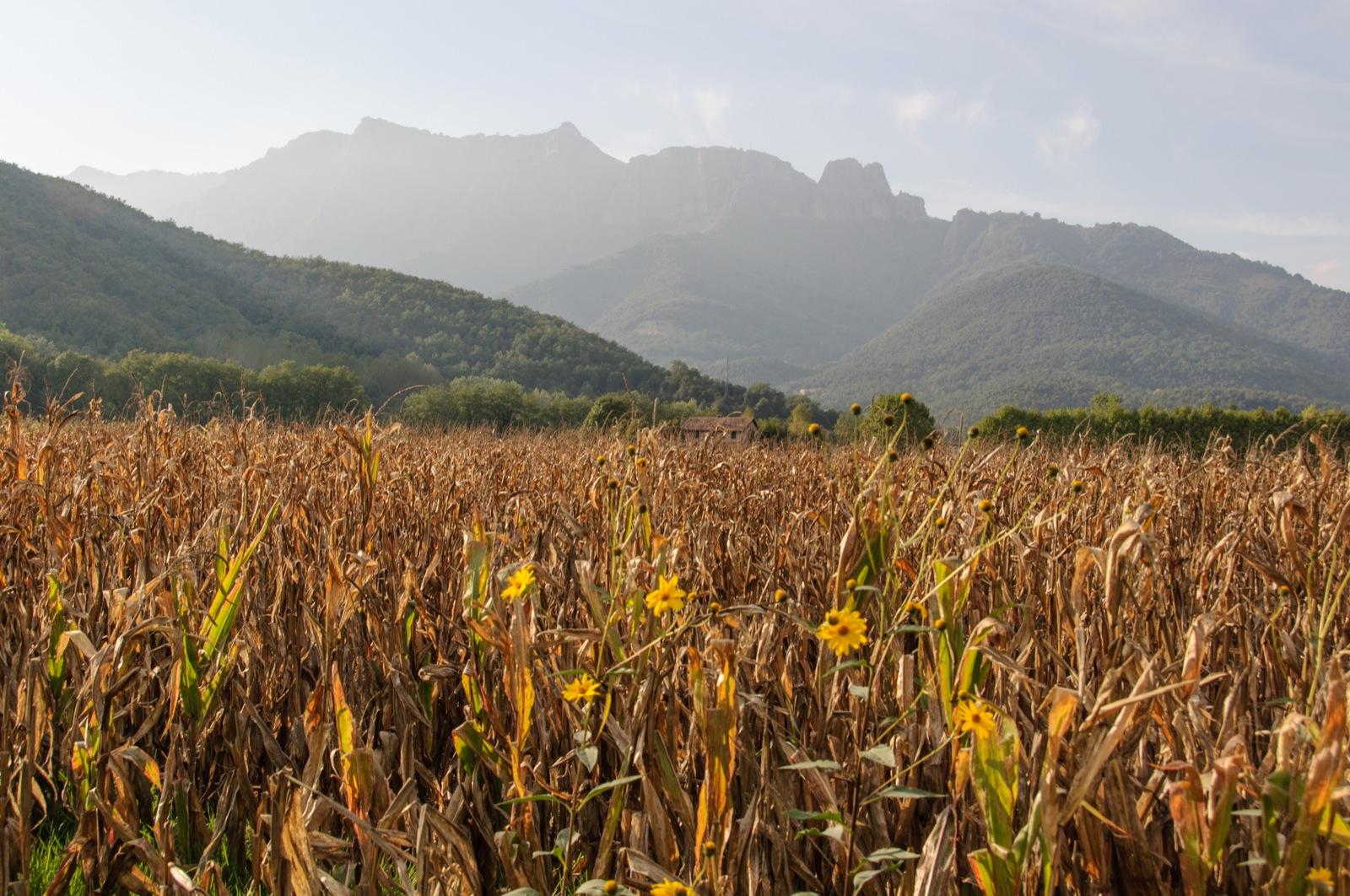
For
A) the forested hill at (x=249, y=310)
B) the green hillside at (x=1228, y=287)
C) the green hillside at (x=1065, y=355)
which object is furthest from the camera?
the green hillside at (x=1228, y=287)

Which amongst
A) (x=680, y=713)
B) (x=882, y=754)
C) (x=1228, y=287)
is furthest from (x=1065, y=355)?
(x=882, y=754)

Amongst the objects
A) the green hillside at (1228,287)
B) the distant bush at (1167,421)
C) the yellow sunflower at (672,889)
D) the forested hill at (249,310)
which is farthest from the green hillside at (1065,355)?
the yellow sunflower at (672,889)

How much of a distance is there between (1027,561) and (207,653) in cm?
203

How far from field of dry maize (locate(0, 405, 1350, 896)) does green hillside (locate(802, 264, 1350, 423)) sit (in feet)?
270

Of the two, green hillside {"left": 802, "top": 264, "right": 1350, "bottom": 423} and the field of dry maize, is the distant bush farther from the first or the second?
green hillside {"left": 802, "top": 264, "right": 1350, "bottom": 423}

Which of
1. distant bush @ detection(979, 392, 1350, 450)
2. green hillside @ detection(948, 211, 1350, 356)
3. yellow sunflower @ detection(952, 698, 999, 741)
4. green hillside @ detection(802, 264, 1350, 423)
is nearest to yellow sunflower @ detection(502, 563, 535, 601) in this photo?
yellow sunflower @ detection(952, 698, 999, 741)

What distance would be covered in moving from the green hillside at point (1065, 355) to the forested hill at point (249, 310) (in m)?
41.1

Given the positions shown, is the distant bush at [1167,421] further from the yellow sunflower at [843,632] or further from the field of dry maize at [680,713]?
the yellow sunflower at [843,632]

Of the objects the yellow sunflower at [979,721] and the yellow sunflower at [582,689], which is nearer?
the yellow sunflower at [979,721]

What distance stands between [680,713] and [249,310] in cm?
5661

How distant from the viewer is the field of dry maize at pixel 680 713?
1251 millimetres

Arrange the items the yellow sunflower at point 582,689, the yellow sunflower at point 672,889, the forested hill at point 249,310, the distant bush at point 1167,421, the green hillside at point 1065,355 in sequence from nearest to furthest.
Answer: the yellow sunflower at point 672,889 < the yellow sunflower at point 582,689 < the distant bush at point 1167,421 < the forested hill at point 249,310 < the green hillside at point 1065,355

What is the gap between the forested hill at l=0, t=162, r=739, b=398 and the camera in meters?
43.5

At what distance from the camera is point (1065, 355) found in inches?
4405
